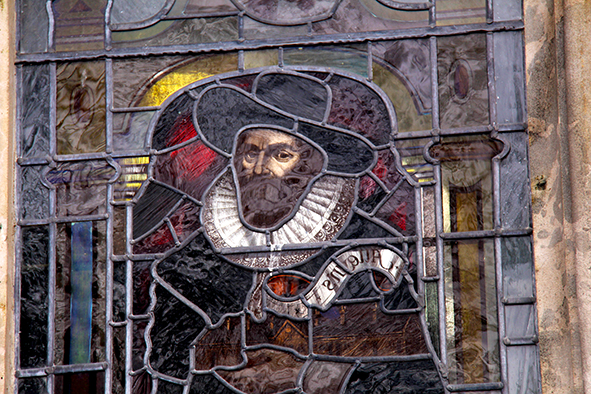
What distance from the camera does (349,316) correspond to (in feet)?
11.0

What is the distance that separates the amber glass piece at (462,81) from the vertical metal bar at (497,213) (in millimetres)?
26

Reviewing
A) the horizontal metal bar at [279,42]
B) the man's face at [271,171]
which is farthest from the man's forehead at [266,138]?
the horizontal metal bar at [279,42]

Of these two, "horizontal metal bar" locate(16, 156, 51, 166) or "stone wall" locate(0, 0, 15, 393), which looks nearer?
"stone wall" locate(0, 0, 15, 393)

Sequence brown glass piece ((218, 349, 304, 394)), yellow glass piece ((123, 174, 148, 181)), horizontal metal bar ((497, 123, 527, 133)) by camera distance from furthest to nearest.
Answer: yellow glass piece ((123, 174, 148, 181))
horizontal metal bar ((497, 123, 527, 133))
brown glass piece ((218, 349, 304, 394))

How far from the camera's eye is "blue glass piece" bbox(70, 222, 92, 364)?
342 cm

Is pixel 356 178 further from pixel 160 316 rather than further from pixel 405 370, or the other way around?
pixel 160 316

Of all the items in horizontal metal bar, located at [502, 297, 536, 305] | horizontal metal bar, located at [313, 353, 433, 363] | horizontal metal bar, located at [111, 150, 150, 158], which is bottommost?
horizontal metal bar, located at [313, 353, 433, 363]

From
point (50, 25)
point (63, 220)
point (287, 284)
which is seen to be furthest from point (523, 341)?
point (50, 25)

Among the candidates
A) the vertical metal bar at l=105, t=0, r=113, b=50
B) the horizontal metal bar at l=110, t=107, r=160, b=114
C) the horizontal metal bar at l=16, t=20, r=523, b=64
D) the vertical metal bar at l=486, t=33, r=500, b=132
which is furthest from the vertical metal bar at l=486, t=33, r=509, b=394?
the vertical metal bar at l=105, t=0, r=113, b=50

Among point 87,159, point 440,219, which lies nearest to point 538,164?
point 440,219

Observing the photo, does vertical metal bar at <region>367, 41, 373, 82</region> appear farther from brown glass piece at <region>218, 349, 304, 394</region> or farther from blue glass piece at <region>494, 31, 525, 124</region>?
brown glass piece at <region>218, 349, 304, 394</region>

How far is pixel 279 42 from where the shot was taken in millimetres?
3643

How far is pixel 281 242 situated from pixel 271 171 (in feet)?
1.27

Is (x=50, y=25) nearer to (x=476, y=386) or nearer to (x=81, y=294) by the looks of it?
(x=81, y=294)
